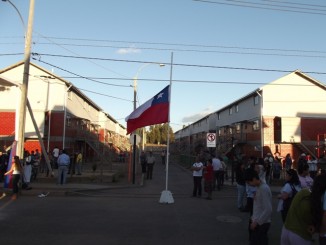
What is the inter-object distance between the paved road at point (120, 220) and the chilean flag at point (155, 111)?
310 centimetres

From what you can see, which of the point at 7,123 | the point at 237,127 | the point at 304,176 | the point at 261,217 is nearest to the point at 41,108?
→ the point at 7,123

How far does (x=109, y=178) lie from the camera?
23.3 m

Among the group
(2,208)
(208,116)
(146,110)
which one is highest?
(208,116)

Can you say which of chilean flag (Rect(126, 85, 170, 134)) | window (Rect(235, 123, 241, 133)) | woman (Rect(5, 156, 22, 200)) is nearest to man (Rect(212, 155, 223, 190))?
chilean flag (Rect(126, 85, 170, 134))

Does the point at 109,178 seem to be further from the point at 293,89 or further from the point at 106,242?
the point at 293,89

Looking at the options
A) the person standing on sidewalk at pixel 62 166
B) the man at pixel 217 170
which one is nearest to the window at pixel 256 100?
the man at pixel 217 170

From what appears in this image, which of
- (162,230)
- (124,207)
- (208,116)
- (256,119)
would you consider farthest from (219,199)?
(208,116)

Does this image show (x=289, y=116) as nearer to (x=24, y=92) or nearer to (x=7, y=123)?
(x=7, y=123)

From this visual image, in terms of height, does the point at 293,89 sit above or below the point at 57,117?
above

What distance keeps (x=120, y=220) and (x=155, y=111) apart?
554 centimetres

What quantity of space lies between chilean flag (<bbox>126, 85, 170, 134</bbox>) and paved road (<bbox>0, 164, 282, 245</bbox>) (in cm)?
310

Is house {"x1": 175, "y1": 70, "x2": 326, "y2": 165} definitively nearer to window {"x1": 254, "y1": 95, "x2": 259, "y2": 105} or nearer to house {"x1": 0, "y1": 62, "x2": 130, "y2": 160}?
window {"x1": 254, "y1": 95, "x2": 259, "y2": 105}

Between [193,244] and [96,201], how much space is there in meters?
7.28

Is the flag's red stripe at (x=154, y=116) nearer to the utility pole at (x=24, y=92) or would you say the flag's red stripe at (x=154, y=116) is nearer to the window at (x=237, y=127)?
the utility pole at (x=24, y=92)
